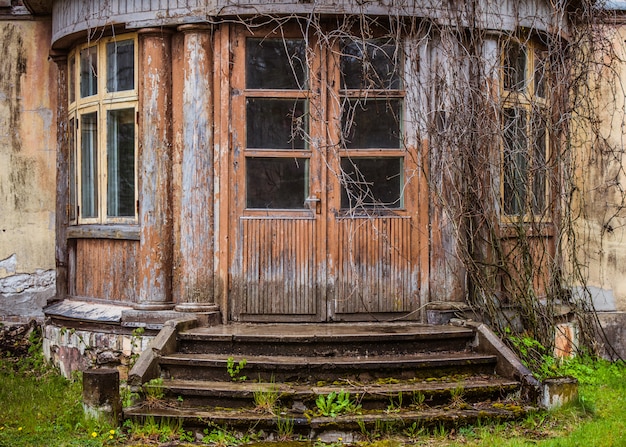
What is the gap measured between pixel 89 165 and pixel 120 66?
115cm

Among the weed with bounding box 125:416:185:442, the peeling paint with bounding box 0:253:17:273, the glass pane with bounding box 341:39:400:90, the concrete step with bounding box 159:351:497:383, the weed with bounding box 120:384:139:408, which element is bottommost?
the weed with bounding box 125:416:185:442

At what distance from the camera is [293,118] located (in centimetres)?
721

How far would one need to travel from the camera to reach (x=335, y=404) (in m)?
5.84

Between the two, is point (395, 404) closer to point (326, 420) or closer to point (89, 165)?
point (326, 420)

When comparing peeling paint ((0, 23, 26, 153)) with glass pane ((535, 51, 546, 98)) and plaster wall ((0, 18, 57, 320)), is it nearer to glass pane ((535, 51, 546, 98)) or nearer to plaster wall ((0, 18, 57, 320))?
plaster wall ((0, 18, 57, 320))

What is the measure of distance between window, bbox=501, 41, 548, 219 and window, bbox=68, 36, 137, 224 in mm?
3753

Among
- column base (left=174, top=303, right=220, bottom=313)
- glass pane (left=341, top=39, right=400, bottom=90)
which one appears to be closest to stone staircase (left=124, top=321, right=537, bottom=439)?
column base (left=174, top=303, right=220, bottom=313)

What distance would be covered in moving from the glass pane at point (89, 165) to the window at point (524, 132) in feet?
13.9

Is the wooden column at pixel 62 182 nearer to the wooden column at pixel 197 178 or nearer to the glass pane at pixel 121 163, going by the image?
the glass pane at pixel 121 163

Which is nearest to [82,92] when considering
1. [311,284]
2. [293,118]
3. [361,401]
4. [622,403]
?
[293,118]

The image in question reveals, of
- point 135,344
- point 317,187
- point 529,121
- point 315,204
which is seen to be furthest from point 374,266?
point 135,344

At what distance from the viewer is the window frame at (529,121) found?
755cm

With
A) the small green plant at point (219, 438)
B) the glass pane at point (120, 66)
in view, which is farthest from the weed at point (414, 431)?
the glass pane at point (120, 66)

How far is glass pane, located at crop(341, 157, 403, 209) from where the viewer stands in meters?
7.36
